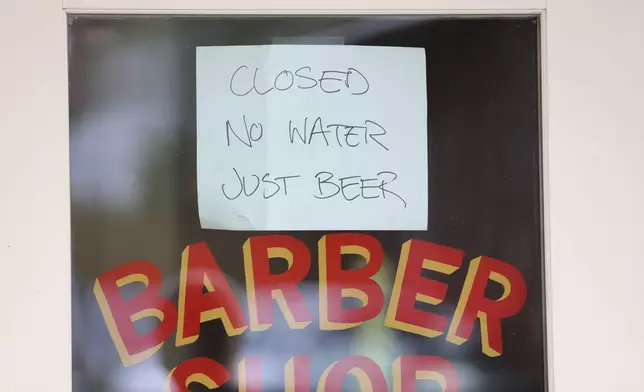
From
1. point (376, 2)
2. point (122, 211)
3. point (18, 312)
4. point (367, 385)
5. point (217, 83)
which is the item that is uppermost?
point (376, 2)

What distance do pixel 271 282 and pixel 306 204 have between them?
0.14 metres

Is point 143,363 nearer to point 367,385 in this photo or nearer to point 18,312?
point 18,312

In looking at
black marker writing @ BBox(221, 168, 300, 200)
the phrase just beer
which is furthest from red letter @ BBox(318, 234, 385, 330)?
black marker writing @ BBox(221, 168, 300, 200)

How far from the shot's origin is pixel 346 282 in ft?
3.19

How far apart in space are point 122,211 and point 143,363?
0.82ft

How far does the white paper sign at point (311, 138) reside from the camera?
3.19 feet

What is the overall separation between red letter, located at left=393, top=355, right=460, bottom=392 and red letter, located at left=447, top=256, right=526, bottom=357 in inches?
1.8

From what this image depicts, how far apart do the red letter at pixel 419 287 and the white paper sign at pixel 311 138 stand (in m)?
0.05

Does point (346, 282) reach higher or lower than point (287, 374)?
higher

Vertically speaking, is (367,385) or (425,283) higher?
(425,283)

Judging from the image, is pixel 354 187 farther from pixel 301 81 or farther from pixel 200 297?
pixel 200 297

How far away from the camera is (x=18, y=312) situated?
0.94 metres

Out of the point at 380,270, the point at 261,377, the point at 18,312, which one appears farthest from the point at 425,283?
the point at 18,312

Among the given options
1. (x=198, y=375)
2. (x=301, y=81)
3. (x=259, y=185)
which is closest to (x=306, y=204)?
(x=259, y=185)
